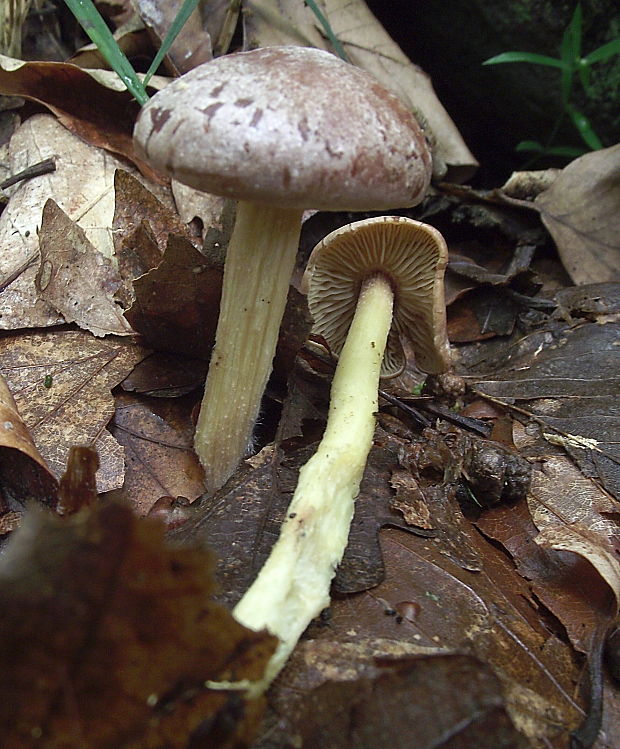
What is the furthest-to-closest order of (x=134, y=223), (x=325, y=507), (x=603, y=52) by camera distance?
(x=603, y=52) → (x=134, y=223) → (x=325, y=507)

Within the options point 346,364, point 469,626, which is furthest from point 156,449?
point 469,626

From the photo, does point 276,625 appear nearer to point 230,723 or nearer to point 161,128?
point 230,723

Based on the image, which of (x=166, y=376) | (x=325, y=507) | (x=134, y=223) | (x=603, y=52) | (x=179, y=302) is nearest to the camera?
(x=325, y=507)

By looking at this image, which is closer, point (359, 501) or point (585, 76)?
point (359, 501)

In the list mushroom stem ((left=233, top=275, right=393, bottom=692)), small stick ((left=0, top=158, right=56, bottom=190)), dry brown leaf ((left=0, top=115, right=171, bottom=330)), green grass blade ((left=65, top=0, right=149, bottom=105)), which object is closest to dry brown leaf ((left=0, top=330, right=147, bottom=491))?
dry brown leaf ((left=0, top=115, right=171, bottom=330))

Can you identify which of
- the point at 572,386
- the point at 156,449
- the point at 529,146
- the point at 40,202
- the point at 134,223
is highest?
the point at 40,202

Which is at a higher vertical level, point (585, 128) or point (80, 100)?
point (80, 100)

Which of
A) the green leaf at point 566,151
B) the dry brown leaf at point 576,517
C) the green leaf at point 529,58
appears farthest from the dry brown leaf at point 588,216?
the dry brown leaf at point 576,517

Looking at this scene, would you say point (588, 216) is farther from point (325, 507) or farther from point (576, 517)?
point (325, 507)
